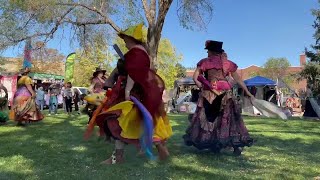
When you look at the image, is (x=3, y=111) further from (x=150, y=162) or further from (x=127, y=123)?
(x=127, y=123)

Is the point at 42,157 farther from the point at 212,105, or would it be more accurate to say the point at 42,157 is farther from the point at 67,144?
the point at 212,105

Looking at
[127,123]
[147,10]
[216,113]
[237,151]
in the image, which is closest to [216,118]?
[216,113]

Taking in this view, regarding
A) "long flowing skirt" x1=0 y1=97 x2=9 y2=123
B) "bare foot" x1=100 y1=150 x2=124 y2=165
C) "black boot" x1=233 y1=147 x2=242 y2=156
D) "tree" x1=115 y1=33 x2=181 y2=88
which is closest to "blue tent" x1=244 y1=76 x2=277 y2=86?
"long flowing skirt" x1=0 y1=97 x2=9 y2=123

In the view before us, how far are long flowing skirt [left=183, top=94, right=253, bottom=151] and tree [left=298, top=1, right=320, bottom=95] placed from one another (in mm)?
22943

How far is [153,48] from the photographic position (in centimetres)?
1502

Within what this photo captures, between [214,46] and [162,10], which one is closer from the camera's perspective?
[214,46]

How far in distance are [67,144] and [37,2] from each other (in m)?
9.90

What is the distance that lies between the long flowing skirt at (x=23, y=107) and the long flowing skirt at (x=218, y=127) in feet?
20.5

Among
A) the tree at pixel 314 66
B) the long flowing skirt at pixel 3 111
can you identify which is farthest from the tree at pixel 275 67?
the long flowing skirt at pixel 3 111

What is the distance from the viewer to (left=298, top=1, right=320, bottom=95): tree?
28078mm

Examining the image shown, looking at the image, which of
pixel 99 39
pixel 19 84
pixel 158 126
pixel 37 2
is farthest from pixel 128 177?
pixel 99 39

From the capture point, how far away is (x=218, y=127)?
20.0 feet

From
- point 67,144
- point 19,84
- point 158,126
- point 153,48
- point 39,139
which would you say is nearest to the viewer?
point 158,126

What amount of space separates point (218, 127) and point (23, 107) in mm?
6706
